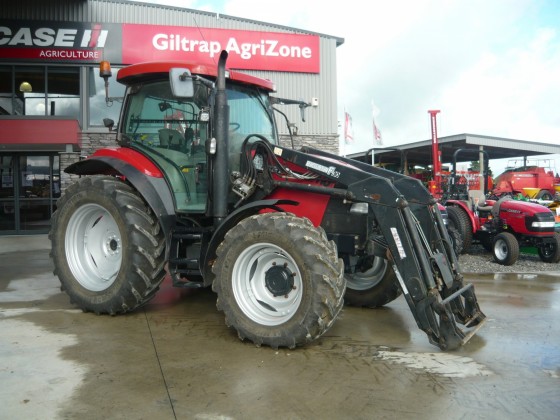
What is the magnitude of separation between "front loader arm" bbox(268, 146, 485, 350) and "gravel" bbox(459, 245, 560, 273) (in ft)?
14.9

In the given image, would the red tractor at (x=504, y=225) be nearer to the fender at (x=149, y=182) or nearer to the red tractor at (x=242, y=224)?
the red tractor at (x=242, y=224)

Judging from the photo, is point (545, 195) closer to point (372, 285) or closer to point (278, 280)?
point (372, 285)

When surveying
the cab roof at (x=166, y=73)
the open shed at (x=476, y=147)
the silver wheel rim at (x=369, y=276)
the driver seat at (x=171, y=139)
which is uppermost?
the open shed at (x=476, y=147)

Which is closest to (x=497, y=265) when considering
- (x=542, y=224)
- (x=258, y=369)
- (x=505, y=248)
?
(x=505, y=248)

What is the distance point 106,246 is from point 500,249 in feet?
24.7

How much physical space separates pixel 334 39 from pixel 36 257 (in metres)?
11.0

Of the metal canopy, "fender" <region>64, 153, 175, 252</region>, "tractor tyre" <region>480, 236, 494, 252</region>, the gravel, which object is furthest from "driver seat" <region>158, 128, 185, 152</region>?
the metal canopy

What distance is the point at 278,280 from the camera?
14.1 ft

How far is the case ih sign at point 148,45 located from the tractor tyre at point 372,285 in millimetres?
10044

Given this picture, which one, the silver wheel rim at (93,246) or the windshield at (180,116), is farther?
the silver wheel rim at (93,246)

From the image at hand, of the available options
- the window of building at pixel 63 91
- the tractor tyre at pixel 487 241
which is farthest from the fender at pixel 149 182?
the window of building at pixel 63 91

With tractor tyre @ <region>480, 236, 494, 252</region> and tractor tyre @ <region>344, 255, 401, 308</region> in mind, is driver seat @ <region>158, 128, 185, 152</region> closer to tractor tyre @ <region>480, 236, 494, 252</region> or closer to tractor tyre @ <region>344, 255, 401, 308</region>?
tractor tyre @ <region>344, 255, 401, 308</region>

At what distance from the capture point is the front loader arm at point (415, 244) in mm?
3971

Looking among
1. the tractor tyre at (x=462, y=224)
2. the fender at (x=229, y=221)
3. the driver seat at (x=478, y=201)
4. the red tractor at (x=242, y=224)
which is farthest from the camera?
the driver seat at (x=478, y=201)
